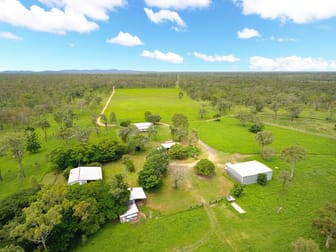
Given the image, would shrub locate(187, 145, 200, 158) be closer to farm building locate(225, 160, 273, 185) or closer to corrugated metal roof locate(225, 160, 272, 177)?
farm building locate(225, 160, 273, 185)

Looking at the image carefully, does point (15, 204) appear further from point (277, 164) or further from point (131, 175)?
point (277, 164)

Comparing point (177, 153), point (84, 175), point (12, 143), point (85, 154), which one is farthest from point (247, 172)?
point (12, 143)

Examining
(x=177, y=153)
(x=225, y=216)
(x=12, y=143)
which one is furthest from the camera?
(x=177, y=153)

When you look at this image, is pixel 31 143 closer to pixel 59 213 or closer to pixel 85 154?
pixel 85 154

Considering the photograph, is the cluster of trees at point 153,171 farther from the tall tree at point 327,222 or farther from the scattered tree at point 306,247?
the tall tree at point 327,222

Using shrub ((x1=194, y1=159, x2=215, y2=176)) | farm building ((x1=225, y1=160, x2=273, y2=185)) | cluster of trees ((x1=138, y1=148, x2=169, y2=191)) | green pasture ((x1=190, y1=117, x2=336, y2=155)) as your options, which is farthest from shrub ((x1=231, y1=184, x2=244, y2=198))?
green pasture ((x1=190, y1=117, x2=336, y2=155))

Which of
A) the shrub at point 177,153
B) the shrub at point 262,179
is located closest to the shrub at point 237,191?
the shrub at point 262,179

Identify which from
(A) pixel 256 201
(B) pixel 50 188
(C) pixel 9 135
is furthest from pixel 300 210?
(C) pixel 9 135
